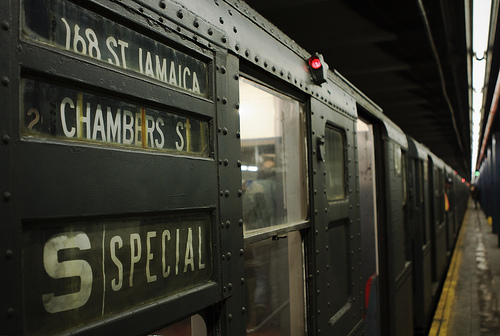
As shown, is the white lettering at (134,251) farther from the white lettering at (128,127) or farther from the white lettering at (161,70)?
the white lettering at (161,70)

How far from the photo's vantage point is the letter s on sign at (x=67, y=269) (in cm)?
94

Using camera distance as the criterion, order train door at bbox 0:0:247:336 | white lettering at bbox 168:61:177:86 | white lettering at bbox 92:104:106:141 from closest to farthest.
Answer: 1. train door at bbox 0:0:247:336
2. white lettering at bbox 92:104:106:141
3. white lettering at bbox 168:61:177:86

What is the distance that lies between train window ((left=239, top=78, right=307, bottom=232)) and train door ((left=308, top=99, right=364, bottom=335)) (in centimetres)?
9

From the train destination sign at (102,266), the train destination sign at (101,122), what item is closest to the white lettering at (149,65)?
the train destination sign at (101,122)

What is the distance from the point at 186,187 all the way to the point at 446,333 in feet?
20.6

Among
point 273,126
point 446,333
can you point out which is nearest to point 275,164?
point 273,126

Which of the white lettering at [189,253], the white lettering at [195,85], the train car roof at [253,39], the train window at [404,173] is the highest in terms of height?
the train car roof at [253,39]

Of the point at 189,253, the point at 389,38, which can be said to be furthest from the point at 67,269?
the point at 389,38

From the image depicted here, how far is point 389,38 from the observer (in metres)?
5.53

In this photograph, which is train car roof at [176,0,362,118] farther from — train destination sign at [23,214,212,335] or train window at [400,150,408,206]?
train window at [400,150,408,206]

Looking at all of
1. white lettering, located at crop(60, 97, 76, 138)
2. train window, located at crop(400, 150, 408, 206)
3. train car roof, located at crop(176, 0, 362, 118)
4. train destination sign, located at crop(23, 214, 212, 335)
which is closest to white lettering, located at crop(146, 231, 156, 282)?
train destination sign, located at crop(23, 214, 212, 335)

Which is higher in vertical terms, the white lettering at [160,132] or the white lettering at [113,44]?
the white lettering at [113,44]

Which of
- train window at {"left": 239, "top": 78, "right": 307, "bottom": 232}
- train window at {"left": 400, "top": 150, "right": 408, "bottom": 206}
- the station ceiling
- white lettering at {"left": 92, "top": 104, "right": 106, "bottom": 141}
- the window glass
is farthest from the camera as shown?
train window at {"left": 400, "top": 150, "right": 408, "bottom": 206}

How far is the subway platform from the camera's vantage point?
21.4 feet
